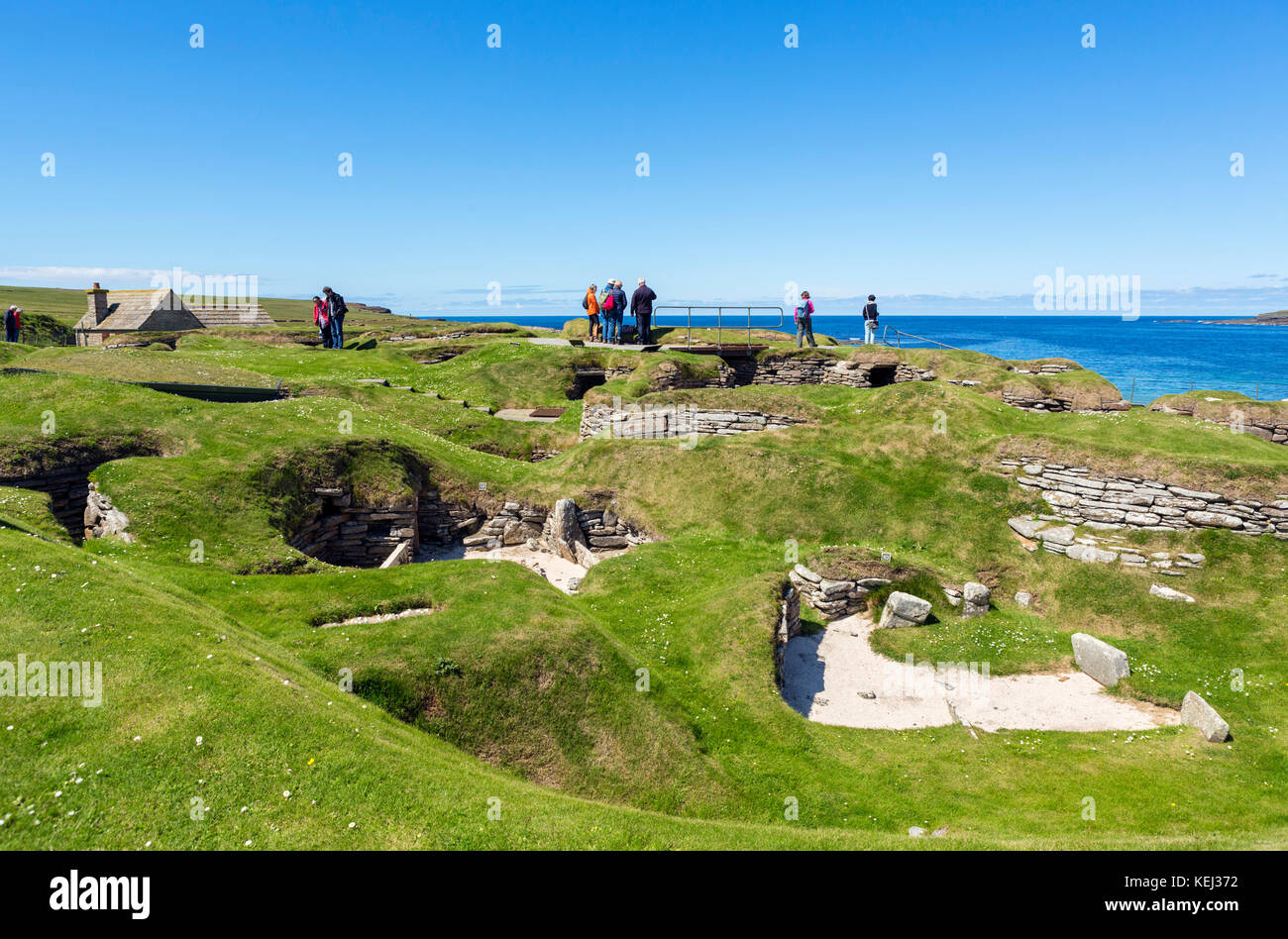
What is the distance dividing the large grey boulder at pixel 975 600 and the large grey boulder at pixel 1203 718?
5.52m

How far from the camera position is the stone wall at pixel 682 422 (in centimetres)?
3106

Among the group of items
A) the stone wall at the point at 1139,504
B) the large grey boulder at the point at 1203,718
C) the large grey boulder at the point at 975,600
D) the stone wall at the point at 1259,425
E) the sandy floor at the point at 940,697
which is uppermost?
the stone wall at the point at 1259,425

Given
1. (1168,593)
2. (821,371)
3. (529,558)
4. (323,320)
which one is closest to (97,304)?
(323,320)

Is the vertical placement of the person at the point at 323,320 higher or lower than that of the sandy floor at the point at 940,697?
higher

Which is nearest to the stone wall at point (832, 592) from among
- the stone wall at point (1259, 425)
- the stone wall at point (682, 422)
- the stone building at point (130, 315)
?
the stone wall at point (682, 422)

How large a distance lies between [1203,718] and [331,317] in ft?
160

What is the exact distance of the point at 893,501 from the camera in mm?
25469

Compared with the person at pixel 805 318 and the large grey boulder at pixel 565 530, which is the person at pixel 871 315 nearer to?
the person at pixel 805 318

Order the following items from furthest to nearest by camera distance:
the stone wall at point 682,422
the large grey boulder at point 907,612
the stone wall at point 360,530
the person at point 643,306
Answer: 1. the person at point 643,306
2. the stone wall at point 682,422
3. the stone wall at point 360,530
4. the large grey boulder at point 907,612

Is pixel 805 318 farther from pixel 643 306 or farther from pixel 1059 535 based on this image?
pixel 1059 535

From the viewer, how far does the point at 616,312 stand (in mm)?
43219
